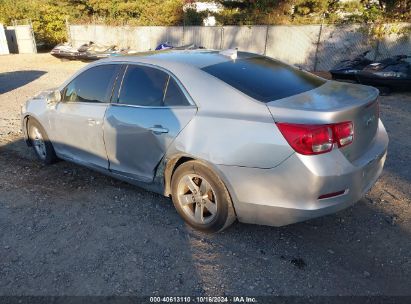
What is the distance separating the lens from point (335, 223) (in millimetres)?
3557

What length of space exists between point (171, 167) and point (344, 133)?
5.13 ft

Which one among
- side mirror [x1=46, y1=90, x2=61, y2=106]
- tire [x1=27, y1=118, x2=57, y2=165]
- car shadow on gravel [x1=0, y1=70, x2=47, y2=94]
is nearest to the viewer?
side mirror [x1=46, y1=90, x2=61, y2=106]

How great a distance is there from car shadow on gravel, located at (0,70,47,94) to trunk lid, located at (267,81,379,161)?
11.5m

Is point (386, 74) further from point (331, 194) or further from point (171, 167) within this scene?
point (171, 167)

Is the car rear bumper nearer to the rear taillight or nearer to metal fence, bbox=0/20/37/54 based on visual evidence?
the rear taillight

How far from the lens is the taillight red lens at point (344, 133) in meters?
2.73

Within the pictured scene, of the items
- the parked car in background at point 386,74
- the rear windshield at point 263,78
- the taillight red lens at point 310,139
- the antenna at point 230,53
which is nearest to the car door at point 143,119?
the rear windshield at point 263,78

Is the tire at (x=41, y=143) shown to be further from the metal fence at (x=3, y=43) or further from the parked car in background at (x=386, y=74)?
the metal fence at (x=3, y=43)

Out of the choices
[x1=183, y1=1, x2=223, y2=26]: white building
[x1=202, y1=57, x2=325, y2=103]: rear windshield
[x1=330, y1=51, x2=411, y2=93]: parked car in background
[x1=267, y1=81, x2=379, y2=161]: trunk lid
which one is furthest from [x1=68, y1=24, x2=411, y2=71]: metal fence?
[x1=267, y1=81, x2=379, y2=161]: trunk lid

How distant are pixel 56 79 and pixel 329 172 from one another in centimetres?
1371

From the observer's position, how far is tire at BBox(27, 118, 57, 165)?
501 cm

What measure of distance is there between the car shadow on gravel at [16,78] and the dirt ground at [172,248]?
31.4 feet

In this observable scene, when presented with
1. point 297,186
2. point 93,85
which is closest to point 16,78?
point 93,85

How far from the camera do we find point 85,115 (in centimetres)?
416
